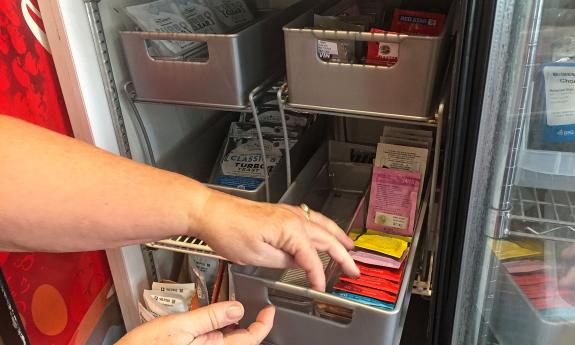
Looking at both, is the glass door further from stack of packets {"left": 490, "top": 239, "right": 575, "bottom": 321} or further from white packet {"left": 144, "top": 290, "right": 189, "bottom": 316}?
white packet {"left": 144, "top": 290, "right": 189, "bottom": 316}

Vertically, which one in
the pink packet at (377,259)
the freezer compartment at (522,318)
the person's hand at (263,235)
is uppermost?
the person's hand at (263,235)

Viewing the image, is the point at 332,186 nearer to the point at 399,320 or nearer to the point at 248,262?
the point at 399,320

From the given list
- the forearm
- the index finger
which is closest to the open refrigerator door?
the index finger

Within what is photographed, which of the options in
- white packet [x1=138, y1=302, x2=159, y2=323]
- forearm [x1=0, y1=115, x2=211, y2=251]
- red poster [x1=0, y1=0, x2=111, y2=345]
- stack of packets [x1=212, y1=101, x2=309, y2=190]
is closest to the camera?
forearm [x1=0, y1=115, x2=211, y2=251]

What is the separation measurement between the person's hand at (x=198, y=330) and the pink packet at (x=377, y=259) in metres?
0.23

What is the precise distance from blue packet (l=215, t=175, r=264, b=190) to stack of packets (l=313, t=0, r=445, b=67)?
37 cm

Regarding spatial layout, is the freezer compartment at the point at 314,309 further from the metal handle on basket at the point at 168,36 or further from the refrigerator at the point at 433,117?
the metal handle on basket at the point at 168,36

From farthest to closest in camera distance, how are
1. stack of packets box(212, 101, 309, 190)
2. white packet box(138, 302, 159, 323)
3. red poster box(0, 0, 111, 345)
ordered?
stack of packets box(212, 101, 309, 190), white packet box(138, 302, 159, 323), red poster box(0, 0, 111, 345)

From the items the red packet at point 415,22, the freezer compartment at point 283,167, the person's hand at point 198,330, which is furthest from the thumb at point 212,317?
the red packet at point 415,22

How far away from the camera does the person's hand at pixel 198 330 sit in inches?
28.1

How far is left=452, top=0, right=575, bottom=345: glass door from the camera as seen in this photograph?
26.7 inches

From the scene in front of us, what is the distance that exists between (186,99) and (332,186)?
0.50 m

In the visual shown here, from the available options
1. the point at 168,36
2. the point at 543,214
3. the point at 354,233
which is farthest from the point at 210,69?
the point at 543,214

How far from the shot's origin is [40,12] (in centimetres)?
84
